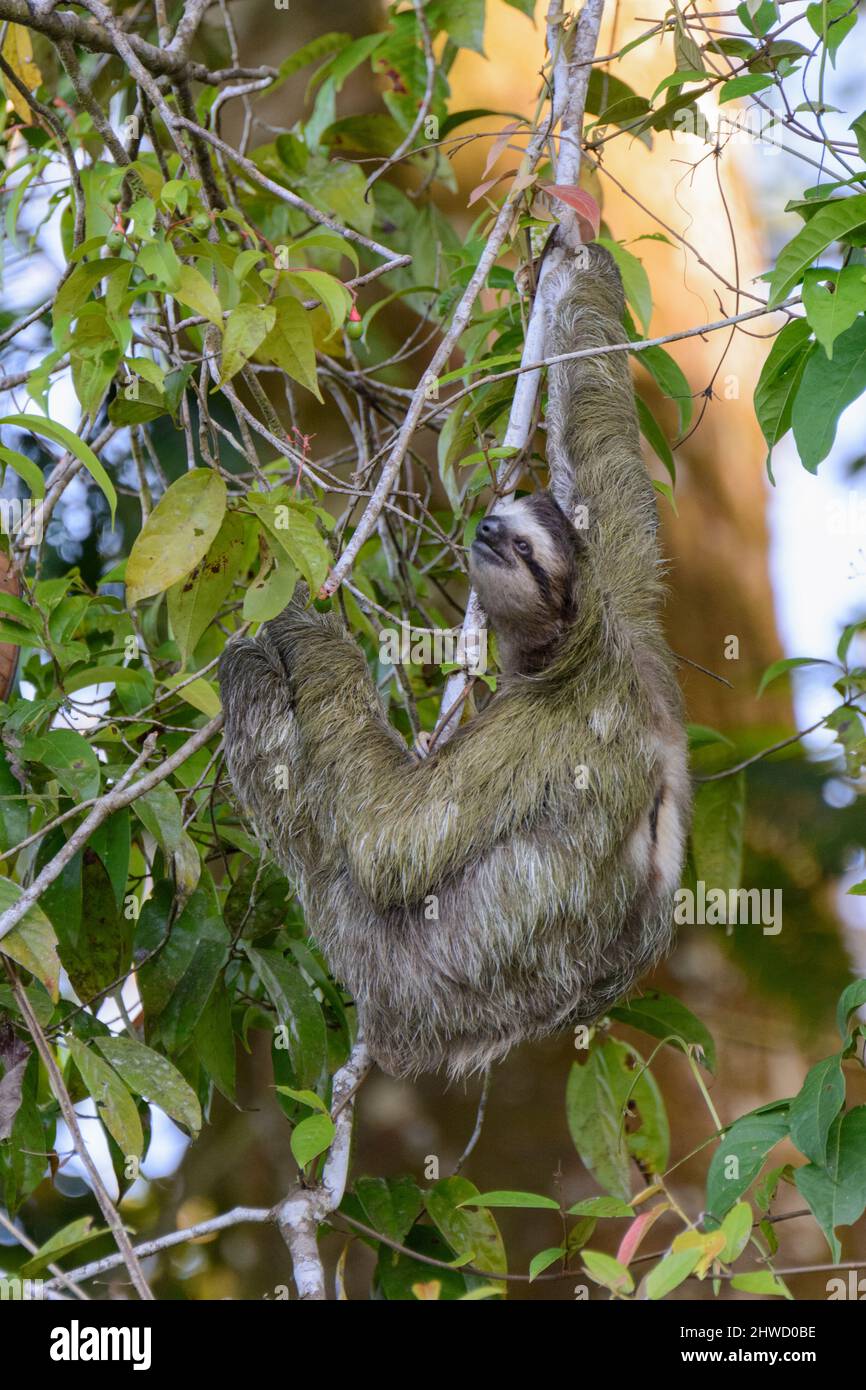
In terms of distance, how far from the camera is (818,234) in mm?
2783

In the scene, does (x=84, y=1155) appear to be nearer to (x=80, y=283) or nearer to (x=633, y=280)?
(x=80, y=283)

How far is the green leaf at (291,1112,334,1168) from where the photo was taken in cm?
281

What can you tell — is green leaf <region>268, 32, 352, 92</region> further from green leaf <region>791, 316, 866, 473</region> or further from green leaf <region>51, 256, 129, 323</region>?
green leaf <region>791, 316, 866, 473</region>

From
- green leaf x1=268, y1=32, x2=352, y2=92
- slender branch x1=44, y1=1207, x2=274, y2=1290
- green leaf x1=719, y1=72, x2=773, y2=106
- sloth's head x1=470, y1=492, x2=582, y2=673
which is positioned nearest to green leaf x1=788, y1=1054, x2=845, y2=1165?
slender branch x1=44, y1=1207, x2=274, y2=1290

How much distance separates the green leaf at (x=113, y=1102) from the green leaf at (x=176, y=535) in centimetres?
113

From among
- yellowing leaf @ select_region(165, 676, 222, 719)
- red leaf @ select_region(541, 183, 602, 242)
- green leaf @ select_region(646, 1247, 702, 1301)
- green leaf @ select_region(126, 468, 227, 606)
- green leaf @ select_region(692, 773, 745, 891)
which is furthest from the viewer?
green leaf @ select_region(692, 773, 745, 891)

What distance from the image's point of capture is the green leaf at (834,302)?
2584mm

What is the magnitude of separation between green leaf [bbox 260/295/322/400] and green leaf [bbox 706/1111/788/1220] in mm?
2019

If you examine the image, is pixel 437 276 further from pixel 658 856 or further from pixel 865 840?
pixel 865 840

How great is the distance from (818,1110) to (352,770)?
64.2 inches

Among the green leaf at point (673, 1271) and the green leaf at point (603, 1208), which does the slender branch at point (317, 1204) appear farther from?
the green leaf at point (673, 1271)

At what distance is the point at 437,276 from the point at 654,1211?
4.40 meters

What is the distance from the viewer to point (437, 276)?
577 cm

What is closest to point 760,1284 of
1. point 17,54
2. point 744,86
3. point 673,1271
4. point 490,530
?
point 673,1271
